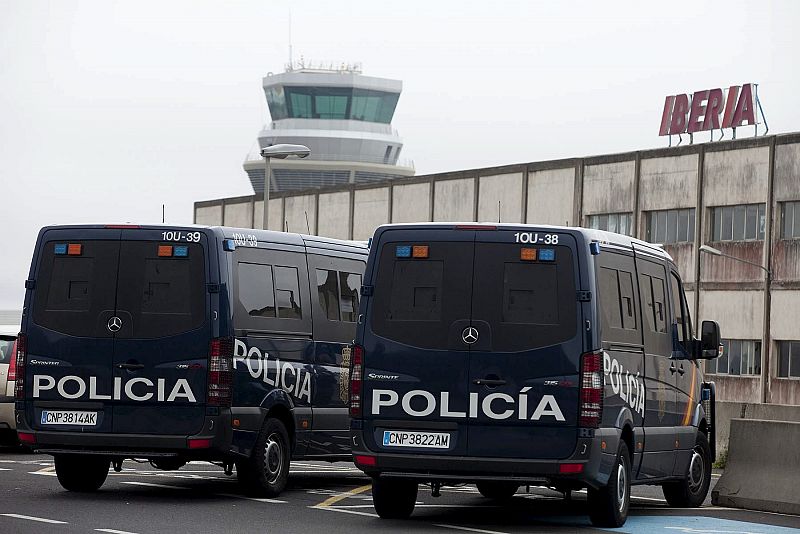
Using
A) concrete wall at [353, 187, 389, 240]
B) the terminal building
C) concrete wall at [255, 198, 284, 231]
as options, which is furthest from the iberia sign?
concrete wall at [255, 198, 284, 231]

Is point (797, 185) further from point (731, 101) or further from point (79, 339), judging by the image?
point (79, 339)

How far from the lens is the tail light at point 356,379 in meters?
13.6

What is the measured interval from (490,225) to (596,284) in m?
1.03

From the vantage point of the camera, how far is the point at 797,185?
58.1 meters

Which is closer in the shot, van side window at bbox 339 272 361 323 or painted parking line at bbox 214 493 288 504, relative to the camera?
painted parking line at bbox 214 493 288 504

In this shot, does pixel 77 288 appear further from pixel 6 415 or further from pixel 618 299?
pixel 6 415

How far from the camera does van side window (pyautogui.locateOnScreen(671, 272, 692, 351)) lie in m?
15.8

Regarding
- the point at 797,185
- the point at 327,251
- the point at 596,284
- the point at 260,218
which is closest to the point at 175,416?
the point at 327,251

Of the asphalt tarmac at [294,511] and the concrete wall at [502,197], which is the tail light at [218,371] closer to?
the asphalt tarmac at [294,511]

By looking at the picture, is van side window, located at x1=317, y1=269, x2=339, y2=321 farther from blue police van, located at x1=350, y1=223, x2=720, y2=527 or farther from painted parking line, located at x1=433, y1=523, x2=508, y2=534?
painted parking line, located at x1=433, y1=523, x2=508, y2=534

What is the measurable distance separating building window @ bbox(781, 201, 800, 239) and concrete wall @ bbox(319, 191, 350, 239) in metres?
28.8

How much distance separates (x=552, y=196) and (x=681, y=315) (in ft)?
177

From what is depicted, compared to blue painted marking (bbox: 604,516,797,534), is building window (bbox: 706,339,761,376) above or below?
above

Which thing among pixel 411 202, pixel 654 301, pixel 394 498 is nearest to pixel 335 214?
pixel 411 202
